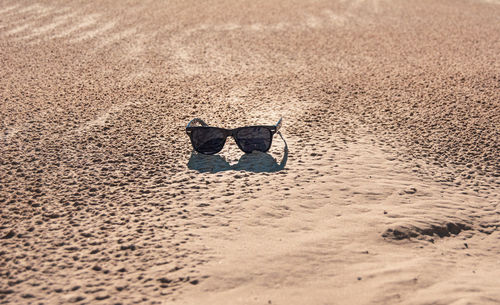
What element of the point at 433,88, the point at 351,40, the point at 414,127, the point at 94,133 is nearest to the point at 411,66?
the point at 433,88

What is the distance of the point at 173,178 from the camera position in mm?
4898

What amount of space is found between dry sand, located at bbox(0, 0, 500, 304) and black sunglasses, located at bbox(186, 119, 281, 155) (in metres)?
0.12

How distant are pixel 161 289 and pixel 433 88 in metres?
6.16

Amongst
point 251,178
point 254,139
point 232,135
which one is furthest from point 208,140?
point 251,178

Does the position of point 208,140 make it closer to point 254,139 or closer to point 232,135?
point 232,135

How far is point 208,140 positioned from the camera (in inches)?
212

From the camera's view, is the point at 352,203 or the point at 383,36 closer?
the point at 352,203

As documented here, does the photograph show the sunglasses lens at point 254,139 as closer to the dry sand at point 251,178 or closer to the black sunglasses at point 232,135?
the black sunglasses at point 232,135

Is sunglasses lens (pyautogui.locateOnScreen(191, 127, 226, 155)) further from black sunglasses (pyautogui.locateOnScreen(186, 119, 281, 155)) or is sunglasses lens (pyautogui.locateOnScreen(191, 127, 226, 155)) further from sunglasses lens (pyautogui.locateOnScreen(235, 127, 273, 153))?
sunglasses lens (pyautogui.locateOnScreen(235, 127, 273, 153))

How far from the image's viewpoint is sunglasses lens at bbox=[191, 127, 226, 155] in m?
5.34

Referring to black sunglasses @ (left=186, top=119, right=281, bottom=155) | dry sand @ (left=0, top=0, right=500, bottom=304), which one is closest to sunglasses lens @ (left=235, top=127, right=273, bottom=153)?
black sunglasses @ (left=186, top=119, right=281, bottom=155)

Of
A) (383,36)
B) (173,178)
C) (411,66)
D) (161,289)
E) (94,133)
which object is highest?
(383,36)

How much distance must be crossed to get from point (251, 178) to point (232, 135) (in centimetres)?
67

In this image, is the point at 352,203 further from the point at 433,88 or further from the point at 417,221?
the point at 433,88
